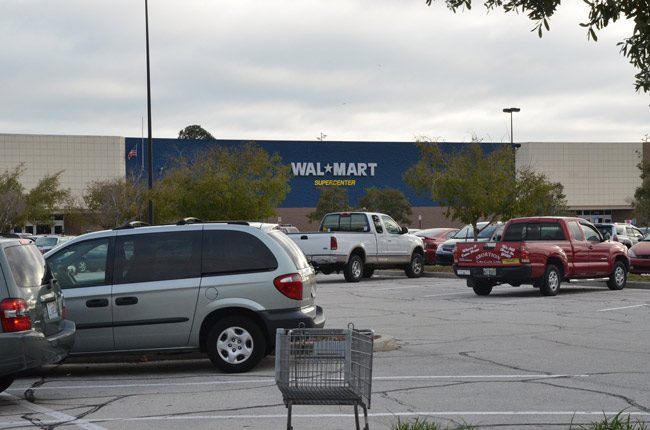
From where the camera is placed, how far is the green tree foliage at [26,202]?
201 ft

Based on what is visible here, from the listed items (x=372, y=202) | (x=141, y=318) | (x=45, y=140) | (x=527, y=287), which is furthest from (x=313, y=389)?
(x=45, y=140)

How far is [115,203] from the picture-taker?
5600 centimetres

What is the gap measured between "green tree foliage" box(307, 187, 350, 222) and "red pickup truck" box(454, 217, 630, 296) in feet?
164

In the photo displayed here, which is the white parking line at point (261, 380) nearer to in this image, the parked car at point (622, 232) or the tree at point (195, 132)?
the parked car at point (622, 232)

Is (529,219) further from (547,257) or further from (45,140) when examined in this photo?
(45,140)

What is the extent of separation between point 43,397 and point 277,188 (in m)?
27.8

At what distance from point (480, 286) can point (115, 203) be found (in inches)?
1329

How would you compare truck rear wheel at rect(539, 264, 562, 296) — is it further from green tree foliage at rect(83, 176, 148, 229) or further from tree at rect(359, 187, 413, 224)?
tree at rect(359, 187, 413, 224)

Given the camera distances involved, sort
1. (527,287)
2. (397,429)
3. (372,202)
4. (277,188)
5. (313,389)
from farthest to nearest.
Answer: (372,202) → (277,188) → (527,287) → (397,429) → (313,389)

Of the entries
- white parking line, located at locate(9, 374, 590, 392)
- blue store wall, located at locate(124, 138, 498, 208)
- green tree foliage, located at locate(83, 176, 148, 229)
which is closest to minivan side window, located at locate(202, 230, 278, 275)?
white parking line, located at locate(9, 374, 590, 392)

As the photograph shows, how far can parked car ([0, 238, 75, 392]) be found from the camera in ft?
34.4

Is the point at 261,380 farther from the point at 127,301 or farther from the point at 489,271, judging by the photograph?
the point at 489,271

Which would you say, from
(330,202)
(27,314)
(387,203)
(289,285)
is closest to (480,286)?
Result: (289,285)

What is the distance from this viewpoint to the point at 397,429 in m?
8.01
